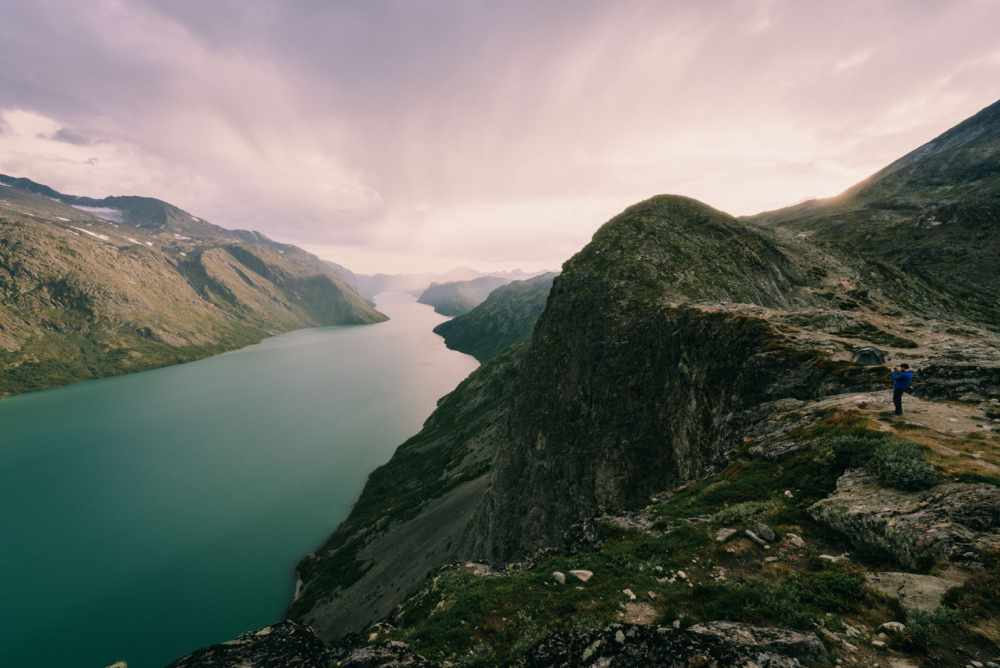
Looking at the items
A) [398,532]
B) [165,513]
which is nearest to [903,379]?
[398,532]

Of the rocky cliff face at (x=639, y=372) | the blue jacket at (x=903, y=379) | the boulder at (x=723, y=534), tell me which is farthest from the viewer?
the rocky cliff face at (x=639, y=372)

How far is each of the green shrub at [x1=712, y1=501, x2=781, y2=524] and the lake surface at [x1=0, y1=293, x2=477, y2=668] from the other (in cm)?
7321

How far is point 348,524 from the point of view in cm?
7525

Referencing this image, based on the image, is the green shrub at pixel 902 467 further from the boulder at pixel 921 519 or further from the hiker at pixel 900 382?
the hiker at pixel 900 382

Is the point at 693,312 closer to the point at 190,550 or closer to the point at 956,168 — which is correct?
the point at 190,550

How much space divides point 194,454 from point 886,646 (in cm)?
14844

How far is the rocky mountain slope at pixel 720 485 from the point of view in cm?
906

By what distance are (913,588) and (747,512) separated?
18.8 feet

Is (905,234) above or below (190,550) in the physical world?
above

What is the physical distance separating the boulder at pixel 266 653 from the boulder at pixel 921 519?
19943 mm

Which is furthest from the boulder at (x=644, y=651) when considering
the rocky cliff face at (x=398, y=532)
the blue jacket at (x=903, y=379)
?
the rocky cliff face at (x=398, y=532)

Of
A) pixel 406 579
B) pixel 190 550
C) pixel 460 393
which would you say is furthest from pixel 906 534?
pixel 460 393

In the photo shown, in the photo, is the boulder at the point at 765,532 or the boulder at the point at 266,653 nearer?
the boulder at the point at 266,653

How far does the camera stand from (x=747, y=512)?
47.3ft
